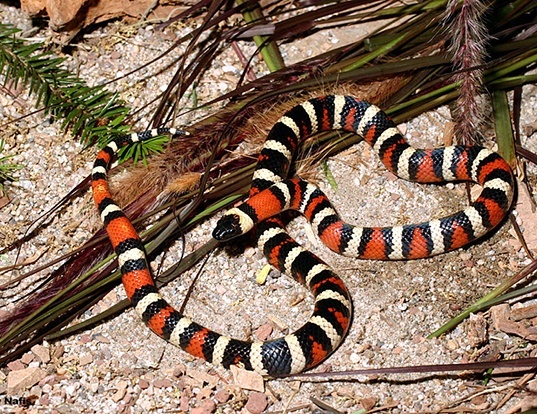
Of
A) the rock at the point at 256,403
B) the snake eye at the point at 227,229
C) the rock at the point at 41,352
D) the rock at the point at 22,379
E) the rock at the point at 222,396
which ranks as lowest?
the rock at the point at 256,403

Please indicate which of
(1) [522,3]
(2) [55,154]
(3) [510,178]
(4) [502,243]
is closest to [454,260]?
(4) [502,243]

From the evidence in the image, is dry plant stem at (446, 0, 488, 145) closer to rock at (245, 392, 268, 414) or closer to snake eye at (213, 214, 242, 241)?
snake eye at (213, 214, 242, 241)

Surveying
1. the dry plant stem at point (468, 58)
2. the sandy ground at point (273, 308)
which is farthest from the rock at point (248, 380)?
the dry plant stem at point (468, 58)

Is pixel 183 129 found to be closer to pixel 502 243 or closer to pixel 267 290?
pixel 267 290

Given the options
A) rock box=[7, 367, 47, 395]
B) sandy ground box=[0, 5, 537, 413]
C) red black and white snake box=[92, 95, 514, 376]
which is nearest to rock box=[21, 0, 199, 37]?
sandy ground box=[0, 5, 537, 413]

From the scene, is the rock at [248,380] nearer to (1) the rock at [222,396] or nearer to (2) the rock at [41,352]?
(1) the rock at [222,396]

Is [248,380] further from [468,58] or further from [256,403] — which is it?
[468,58]
